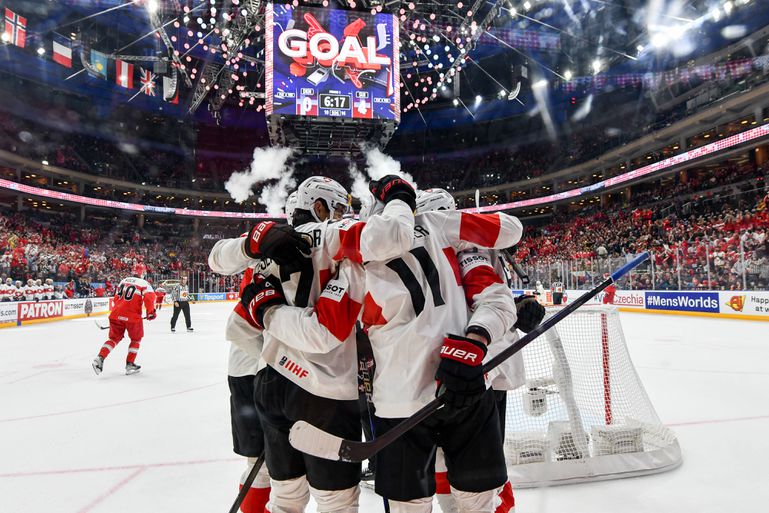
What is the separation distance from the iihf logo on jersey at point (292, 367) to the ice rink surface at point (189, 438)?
1.16 meters

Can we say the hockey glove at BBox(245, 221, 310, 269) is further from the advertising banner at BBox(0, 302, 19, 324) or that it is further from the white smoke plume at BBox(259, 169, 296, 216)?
the white smoke plume at BBox(259, 169, 296, 216)

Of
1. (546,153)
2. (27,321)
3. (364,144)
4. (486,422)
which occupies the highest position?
(546,153)

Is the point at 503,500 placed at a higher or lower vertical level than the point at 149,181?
lower

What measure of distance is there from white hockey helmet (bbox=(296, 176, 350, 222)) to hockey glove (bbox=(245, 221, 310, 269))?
290 mm

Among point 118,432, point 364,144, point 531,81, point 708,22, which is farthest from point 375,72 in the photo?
point 531,81

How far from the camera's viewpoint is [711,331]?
9109mm

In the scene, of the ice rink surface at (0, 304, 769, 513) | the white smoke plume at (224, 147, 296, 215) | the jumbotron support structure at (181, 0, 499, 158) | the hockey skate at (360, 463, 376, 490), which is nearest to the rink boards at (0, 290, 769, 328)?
the ice rink surface at (0, 304, 769, 513)

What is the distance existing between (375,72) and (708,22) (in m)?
16.4

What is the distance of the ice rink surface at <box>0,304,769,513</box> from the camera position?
2.36 m

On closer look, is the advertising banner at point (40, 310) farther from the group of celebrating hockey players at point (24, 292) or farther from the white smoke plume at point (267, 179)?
the white smoke plume at point (267, 179)

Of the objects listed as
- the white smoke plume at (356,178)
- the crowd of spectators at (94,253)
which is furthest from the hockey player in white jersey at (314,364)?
the white smoke plume at (356,178)

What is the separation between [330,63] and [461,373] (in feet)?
39.4

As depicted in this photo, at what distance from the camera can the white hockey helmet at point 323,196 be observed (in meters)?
1.88

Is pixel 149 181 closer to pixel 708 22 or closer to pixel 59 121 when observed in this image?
pixel 59 121
